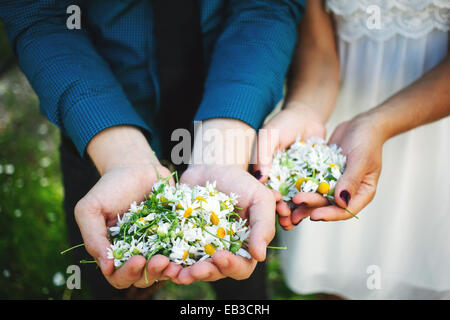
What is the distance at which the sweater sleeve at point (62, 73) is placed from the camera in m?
1.30

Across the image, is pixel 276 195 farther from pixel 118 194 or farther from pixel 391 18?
pixel 391 18

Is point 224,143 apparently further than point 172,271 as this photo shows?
Yes

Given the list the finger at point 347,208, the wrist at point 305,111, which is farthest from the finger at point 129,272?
the wrist at point 305,111

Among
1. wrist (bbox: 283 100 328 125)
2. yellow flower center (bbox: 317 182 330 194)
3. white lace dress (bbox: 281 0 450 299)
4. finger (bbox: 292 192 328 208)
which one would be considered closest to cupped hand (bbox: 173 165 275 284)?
finger (bbox: 292 192 328 208)

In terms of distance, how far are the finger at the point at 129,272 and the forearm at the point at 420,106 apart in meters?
1.12

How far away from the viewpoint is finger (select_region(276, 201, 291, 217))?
1.30m

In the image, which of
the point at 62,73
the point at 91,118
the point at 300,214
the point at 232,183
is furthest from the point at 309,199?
the point at 62,73

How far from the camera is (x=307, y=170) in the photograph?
4.66 feet

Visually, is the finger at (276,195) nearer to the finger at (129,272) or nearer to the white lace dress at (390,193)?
the finger at (129,272)

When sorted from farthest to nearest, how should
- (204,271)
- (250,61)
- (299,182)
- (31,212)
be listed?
1. (31,212)
2. (250,61)
3. (299,182)
4. (204,271)

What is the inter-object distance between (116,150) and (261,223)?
605 mm

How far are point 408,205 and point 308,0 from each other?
3.93 ft

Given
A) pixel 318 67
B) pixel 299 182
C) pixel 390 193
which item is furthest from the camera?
pixel 390 193

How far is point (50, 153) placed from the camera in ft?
9.72
